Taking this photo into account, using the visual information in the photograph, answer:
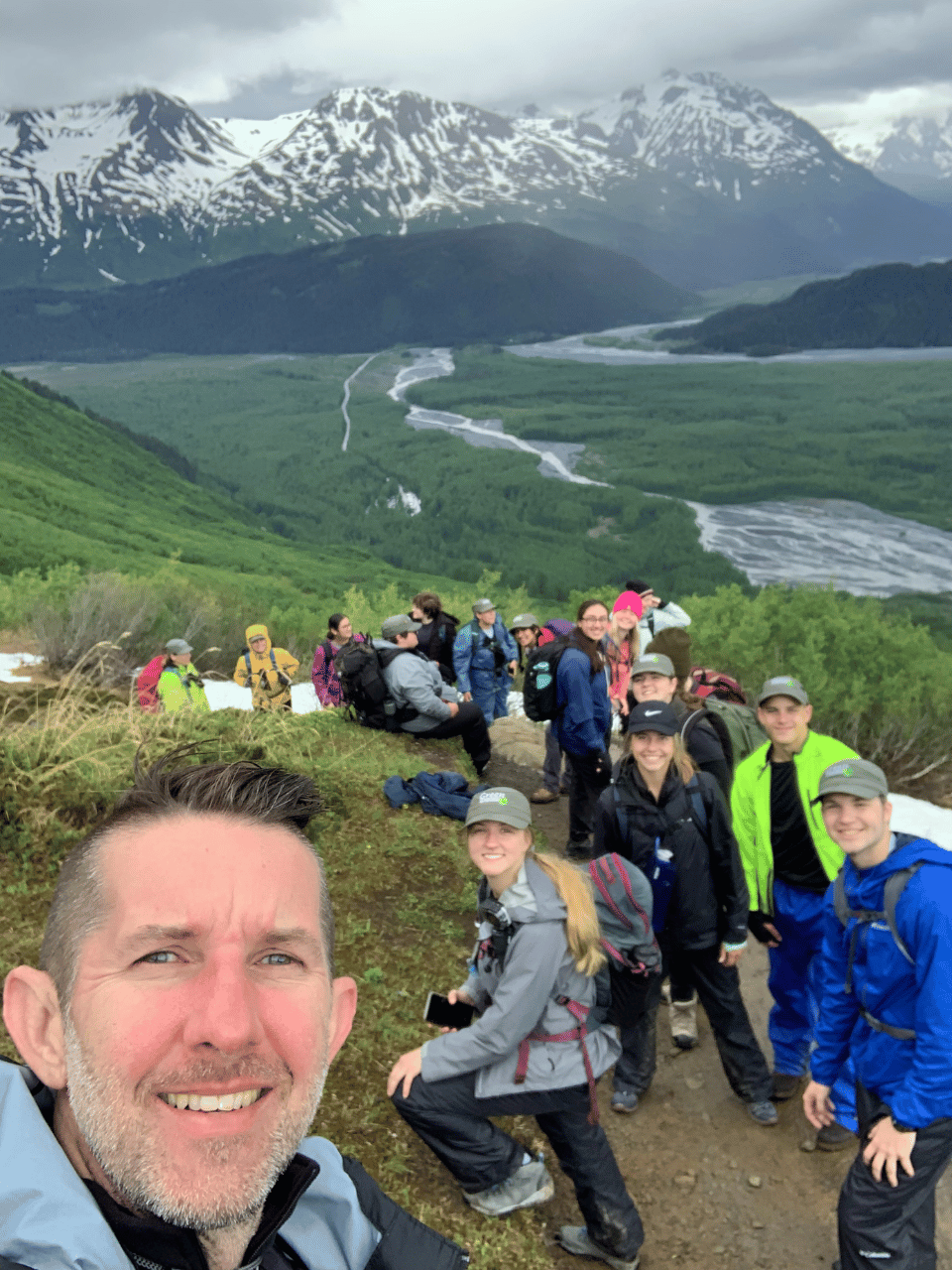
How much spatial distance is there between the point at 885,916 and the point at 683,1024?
2.62 metres

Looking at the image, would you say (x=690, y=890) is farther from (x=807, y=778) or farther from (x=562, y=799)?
(x=562, y=799)

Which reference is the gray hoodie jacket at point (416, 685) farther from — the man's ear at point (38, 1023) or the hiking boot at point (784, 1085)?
the man's ear at point (38, 1023)

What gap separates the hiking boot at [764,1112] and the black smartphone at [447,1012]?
1.82m

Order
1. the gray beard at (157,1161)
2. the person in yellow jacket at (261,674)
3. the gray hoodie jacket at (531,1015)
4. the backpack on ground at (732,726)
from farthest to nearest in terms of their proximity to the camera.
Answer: the person in yellow jacket at (261,674) → the backpack on ground at (732,726) → the gray hoodie jacket at (531,1015) → the gray beard at (157,1161)

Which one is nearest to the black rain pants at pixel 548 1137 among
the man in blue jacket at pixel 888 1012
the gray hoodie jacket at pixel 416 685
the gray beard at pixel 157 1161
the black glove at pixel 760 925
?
the man in blue jacket at pixel 888 1012

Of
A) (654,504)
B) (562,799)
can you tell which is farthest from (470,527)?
(562,799)

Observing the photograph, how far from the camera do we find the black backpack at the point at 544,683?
6762mm

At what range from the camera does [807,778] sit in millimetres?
4289

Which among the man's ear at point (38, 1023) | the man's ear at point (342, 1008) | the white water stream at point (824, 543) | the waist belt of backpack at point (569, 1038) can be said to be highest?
the man's ear at point (38, 1023)

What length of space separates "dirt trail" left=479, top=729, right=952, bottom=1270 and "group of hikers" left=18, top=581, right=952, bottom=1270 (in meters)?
0.11

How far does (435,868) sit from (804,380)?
201774mm

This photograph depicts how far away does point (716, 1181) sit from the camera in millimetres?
4230

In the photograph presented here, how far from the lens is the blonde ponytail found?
10.4 feet

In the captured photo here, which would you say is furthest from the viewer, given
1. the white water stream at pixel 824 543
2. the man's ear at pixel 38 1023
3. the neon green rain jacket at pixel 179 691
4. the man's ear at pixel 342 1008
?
the white water stream at pixel 824 543
